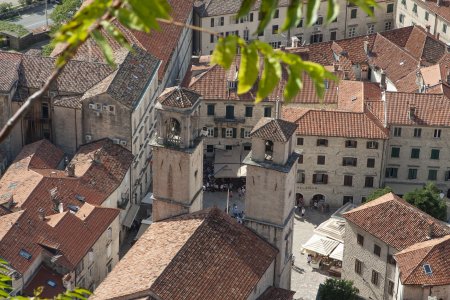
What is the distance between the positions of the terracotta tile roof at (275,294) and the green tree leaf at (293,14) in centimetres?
4034

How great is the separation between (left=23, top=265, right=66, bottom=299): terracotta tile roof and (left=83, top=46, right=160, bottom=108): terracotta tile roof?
15724 mm

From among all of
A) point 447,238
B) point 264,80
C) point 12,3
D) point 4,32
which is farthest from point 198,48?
point 264,80

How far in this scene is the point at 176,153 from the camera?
49281mm

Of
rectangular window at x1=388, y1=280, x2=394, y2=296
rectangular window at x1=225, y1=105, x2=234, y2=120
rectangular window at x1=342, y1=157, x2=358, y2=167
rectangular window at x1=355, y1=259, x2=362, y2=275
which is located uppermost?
rectangular window at x1=225, y1=105, x2=234, y2=120

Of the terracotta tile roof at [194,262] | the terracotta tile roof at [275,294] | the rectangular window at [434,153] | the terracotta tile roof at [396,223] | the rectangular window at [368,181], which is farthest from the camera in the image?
the rectangular window at [368,181]

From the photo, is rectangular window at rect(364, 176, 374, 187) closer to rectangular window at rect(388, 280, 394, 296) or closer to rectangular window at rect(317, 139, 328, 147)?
rectangular window at rect(317, 139, 328, 147)

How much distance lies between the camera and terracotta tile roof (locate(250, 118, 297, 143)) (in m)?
47.7

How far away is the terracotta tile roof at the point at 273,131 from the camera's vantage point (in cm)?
4769

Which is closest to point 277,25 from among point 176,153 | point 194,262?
point 176,153

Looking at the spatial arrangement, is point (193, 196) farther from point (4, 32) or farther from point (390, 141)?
point (4, 32)

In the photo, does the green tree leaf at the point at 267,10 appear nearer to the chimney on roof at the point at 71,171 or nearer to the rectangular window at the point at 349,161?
the chimney on roof at the point at 71,171

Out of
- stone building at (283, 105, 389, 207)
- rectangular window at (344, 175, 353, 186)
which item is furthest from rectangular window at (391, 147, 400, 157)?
rectangular window at (344, 175, 353, 186)

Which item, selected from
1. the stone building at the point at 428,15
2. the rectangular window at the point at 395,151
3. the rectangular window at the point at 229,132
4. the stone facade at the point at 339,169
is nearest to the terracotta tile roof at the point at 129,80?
the rectangular window at the point at 229,132

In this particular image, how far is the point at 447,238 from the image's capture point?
2162 inches
